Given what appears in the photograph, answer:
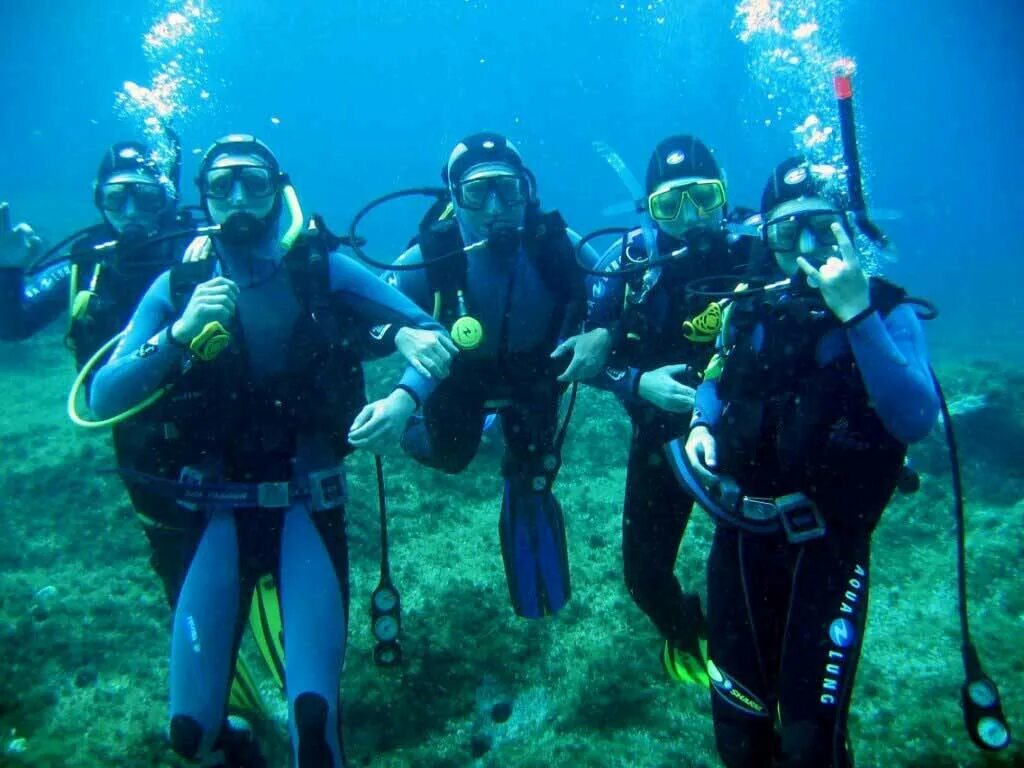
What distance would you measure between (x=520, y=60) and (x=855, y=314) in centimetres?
10565

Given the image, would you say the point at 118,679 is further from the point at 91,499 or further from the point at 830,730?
the point at 830,730

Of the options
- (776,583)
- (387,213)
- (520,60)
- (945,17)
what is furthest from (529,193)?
(520,60)

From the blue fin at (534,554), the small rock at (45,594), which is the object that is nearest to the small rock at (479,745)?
the blue fin at (534,554)

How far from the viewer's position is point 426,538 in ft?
19.7

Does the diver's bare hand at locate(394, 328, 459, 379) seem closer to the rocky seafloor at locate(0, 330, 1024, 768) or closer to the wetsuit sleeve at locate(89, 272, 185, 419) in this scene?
the wetsuit sleeve at locate(89, 272, 185, 419)

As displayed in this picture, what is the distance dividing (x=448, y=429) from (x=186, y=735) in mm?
2127

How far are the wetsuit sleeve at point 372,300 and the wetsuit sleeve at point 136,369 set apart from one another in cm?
96

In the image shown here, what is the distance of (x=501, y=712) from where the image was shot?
412 cm

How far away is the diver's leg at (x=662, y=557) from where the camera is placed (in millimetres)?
4098

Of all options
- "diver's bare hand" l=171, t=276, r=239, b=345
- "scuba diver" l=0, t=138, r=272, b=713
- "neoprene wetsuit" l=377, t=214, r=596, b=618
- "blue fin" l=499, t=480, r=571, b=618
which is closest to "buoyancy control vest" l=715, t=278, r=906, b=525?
"neoprene wetsuit" l=377, t=214, r=596, b=618

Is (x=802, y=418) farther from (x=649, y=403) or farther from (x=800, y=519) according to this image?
(x=649, y=403)

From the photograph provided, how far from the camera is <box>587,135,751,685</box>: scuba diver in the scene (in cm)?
391

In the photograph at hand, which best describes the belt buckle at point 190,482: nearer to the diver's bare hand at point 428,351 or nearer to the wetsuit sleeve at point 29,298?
the diver's bare hand at point 428,351

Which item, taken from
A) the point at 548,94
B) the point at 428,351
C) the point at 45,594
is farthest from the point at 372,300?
the point at 548,94
